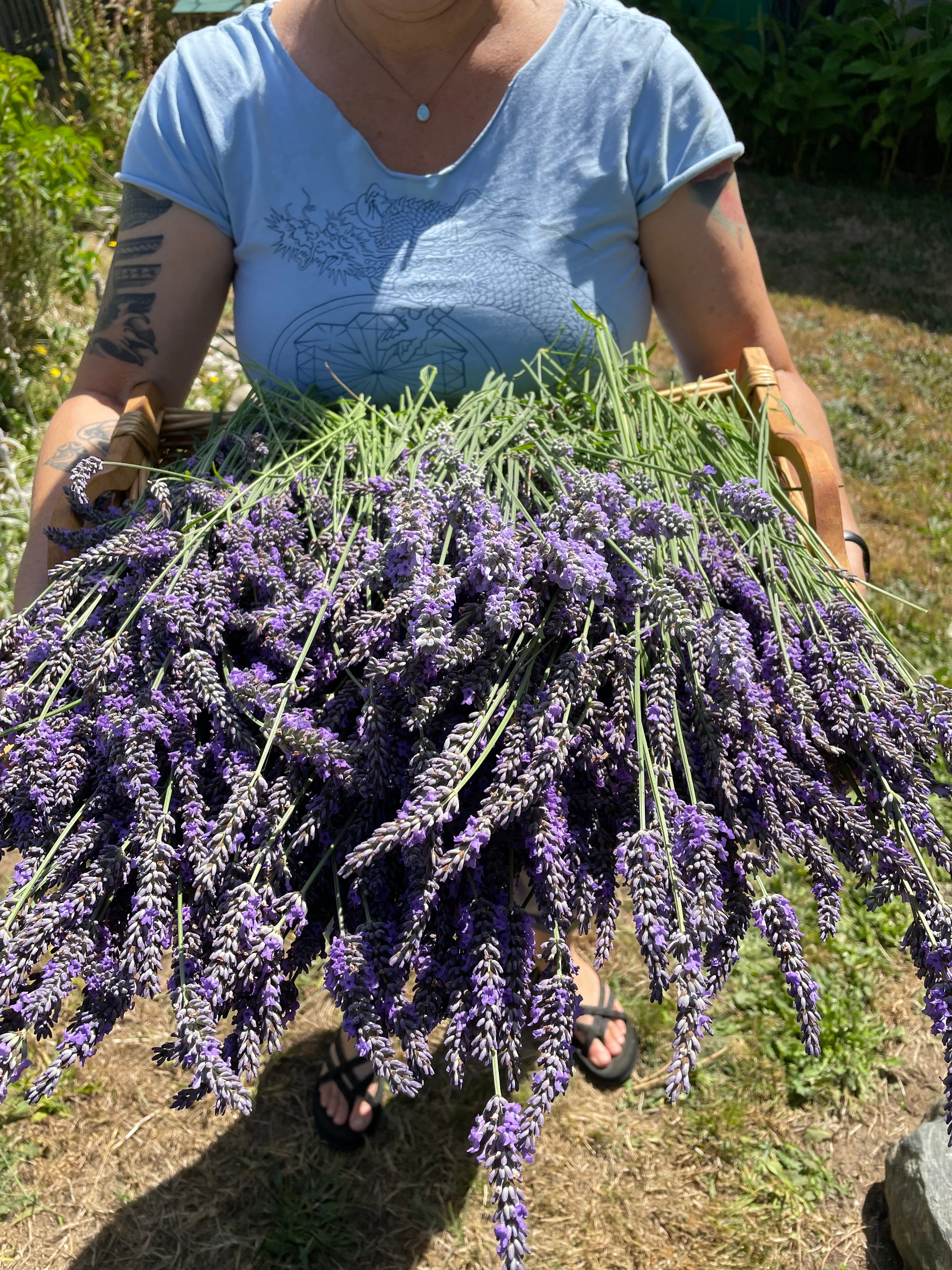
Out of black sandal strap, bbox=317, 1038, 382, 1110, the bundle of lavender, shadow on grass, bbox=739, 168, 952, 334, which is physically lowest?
black sandal strap, bbox=317, 1038, 382, 1110

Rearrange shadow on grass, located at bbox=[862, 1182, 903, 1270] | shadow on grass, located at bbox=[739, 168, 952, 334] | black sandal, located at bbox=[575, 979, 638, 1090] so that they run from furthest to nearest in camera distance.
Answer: shadow on grass, located at bbox=[739, 168, 952, 334]
black sandal, located at bbox=[575, 979, 638, 1090]
shadow on grass, located at bbox=[862, 1182, 903, 1270]

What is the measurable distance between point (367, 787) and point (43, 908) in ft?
1.19

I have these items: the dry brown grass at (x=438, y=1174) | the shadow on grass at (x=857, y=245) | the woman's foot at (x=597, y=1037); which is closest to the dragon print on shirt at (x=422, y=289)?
the woman's foot at (x=597, y=1037)

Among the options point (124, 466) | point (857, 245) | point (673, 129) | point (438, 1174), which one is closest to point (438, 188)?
point (673, 129)

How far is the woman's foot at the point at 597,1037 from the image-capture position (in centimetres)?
221

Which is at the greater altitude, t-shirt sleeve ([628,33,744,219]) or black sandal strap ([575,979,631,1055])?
t-shirt sleeve ([628,33,744,219])

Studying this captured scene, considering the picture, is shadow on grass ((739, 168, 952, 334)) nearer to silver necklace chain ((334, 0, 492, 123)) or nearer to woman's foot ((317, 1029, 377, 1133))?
silver necklace chain ((334, 0, 492, 123))

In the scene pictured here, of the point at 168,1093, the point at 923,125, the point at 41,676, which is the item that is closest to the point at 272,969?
the point at 41,676

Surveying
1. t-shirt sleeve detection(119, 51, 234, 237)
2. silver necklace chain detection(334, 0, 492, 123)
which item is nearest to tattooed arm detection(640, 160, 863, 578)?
silver necklace chain detection(334, 0, 492, 123)

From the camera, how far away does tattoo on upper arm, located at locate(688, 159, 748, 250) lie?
1.58 metres

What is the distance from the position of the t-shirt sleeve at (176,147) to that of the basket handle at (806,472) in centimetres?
100

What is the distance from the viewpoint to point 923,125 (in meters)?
6.43

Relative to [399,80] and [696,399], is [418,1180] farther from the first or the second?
[399,80]

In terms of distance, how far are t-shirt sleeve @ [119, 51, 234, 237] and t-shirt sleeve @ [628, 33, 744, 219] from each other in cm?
72
